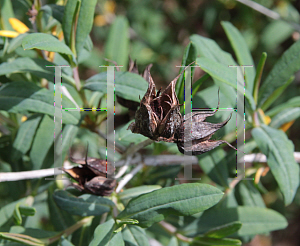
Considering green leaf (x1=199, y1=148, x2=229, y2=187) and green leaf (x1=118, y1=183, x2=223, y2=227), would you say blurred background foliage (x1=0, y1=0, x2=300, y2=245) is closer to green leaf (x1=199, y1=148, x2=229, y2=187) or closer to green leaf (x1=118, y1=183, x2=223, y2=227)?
green leaf (x1=199, y1=148, x2=229, y2=187)

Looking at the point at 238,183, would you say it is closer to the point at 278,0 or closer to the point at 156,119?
the point at 156,119

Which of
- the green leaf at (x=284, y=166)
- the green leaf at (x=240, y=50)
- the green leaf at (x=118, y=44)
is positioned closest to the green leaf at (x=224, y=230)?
the green leaf at (x=284, y=166)

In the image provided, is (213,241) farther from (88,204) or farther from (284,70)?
(284,70)

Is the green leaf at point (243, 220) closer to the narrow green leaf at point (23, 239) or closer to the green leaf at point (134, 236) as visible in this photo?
the green leaf at point (134, 236)

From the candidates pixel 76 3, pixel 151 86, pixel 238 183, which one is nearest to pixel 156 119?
pixel 151 86

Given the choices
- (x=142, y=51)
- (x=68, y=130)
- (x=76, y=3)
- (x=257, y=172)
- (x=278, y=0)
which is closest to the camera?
(x=76, y=3)

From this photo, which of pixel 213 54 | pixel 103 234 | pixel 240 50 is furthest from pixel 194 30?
pixel 103 234
